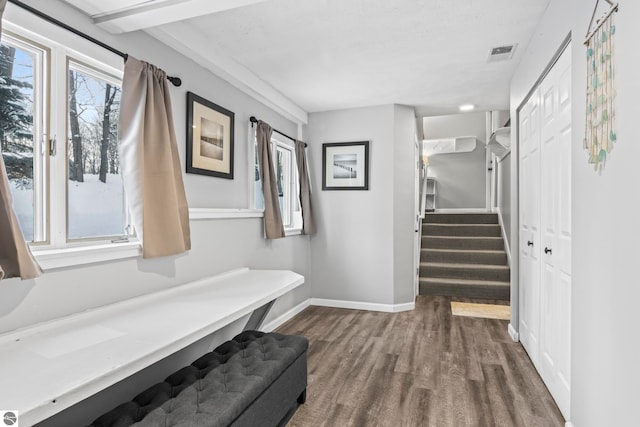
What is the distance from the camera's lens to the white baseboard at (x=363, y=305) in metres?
4.08

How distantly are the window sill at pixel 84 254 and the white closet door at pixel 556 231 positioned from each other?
2345 mm

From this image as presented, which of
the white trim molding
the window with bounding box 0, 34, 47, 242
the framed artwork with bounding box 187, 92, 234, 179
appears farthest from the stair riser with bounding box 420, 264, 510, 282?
→ the window with bounding box 0, 34, 47, 242

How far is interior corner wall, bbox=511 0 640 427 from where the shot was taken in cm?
119

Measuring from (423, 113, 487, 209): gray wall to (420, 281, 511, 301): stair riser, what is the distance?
393cm

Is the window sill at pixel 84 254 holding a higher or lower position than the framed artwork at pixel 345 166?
lower

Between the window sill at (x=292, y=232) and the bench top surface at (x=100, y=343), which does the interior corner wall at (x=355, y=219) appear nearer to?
the window sill at (x=292, y=232)

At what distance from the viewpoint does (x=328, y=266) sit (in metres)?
4.34

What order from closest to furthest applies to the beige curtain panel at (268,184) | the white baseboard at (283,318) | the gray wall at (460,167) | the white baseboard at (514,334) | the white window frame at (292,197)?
the white baseboard at (514,334), the beige curtain panel at (268,184), the white baseboard at (283,318), the white window frame at (292,197), the gray wall at (460,167)

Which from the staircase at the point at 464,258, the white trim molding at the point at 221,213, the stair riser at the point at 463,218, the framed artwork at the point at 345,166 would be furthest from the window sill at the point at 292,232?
the stair riser at the point at 463,218

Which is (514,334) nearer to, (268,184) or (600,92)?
(600,92)

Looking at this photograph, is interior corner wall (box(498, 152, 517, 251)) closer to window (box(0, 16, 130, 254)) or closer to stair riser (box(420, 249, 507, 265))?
stair riser (box(420, 249, 507, 265))

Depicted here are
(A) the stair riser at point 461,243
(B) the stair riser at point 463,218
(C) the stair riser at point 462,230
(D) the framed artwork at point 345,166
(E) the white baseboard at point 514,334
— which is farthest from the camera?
(B) the stair riser at point 463,218

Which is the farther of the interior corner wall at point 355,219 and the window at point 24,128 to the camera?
the interior corner wall at point 355,219

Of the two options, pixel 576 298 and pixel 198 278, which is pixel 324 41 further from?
pixel 576 298
